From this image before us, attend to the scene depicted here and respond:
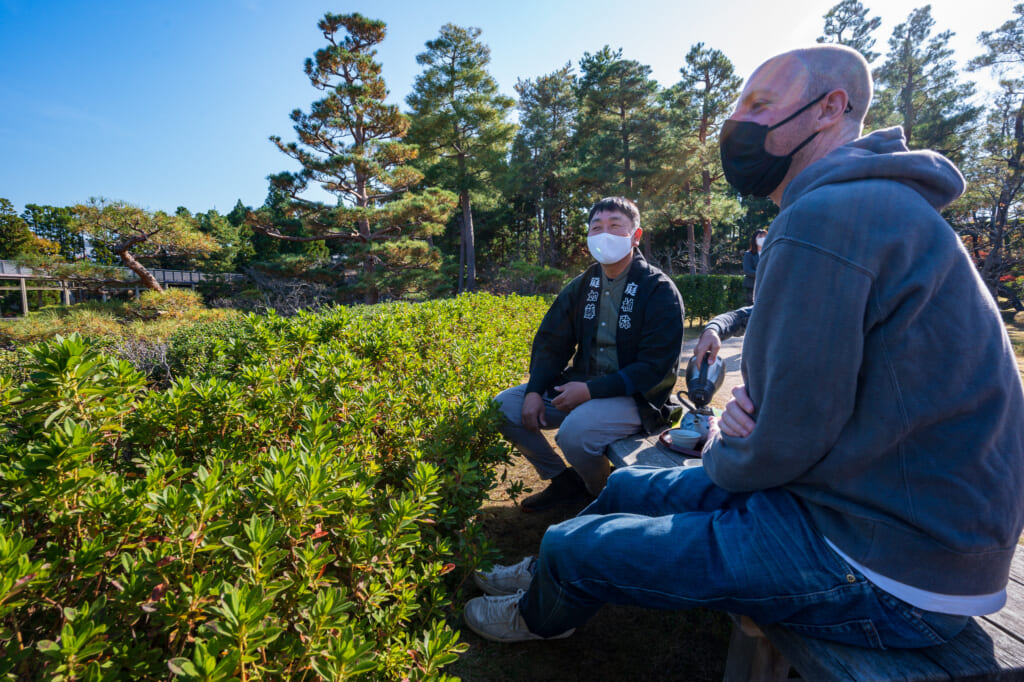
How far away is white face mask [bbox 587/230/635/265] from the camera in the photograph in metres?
2.93

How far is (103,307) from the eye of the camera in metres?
14.8

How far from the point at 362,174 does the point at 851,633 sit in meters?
19.7

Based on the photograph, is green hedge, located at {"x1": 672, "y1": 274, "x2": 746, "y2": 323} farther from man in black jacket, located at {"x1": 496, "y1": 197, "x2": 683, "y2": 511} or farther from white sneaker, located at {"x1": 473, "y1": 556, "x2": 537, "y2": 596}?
white sneaker, located at {"x1": 473, "y1": 556, "x2": 537, "y2": 596}

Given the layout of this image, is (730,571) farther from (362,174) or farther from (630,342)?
(362,174)

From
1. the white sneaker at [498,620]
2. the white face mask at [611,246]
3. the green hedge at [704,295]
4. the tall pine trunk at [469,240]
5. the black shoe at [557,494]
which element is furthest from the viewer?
the tall pine trunk at [469,240]

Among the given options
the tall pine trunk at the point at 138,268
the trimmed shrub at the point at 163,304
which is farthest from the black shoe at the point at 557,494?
the tall pine trunk at the point at 138,268

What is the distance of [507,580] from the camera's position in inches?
82.8

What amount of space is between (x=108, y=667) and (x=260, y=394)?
3.59 ft

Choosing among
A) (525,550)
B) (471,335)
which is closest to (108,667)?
(525,550)

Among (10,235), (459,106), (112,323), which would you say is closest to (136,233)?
(112,323)

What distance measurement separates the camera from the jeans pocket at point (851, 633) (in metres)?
1.11

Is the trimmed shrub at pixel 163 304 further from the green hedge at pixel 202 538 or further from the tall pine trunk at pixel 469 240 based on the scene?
the green hedge at pixel 202 538

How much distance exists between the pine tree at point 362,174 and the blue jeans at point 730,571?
57.3ft

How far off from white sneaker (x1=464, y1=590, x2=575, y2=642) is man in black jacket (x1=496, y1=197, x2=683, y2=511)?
0.91 metres
